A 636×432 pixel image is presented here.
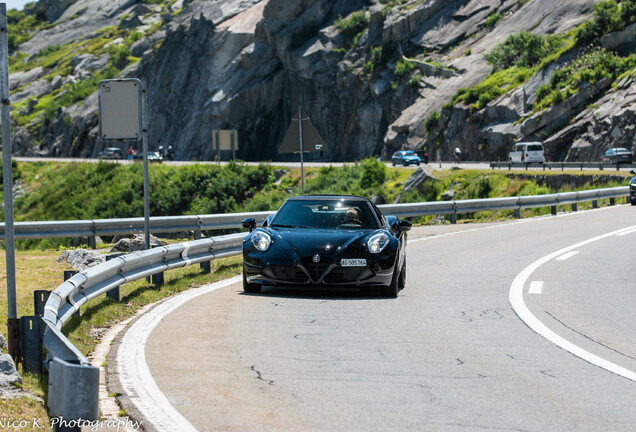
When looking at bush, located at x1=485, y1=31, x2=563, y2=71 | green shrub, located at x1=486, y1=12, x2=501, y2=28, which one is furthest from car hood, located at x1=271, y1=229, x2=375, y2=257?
green shrub, located at x1=486, y1=12, x2=501, y2=28

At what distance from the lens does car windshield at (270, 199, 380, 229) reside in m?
12.5

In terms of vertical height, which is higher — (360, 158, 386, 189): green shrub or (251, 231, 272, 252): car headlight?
(360, 158, 386, 189): green shrub

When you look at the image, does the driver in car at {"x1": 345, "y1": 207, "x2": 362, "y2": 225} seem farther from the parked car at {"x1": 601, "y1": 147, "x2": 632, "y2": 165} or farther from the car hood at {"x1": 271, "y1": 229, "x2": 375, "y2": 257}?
the parked car at {"x1": 601, "y1": 147, "x2": 632, "y2": 165}

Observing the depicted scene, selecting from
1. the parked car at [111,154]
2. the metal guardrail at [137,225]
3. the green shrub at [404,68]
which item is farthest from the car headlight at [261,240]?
the parked car at [111,154]

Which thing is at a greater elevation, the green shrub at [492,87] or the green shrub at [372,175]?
the green shrub at [492,87]

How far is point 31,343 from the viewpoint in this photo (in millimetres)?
6680

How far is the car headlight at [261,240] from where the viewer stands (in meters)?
11.8

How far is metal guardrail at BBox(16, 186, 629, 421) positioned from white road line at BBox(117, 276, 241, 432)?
1.82 ft

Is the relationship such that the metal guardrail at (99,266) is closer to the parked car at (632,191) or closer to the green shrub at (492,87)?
the parked car at (632,191)

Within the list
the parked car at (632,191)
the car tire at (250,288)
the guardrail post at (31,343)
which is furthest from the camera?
the parked car at (632,191)

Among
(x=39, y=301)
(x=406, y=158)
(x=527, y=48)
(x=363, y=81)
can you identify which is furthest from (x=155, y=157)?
(x=39, y=301)

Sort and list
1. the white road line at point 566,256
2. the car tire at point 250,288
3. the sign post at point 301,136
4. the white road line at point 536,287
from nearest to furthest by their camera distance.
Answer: the car tire at point 250,288
the white road line at point 536,287
the white road line at point 566,256
the sign post at point 301,136

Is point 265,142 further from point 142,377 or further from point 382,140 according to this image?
point 142,377

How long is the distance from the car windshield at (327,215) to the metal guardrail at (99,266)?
5.22 ft
